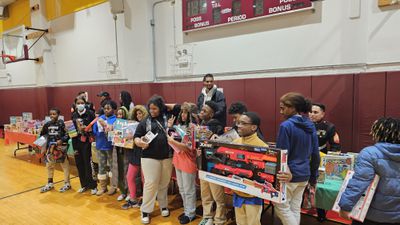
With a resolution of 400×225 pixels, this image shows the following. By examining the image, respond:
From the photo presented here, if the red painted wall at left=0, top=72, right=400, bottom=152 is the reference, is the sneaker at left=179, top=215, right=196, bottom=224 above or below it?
below

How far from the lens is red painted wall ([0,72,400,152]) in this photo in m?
3.16

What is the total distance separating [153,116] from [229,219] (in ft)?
5.00

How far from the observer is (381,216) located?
175cm

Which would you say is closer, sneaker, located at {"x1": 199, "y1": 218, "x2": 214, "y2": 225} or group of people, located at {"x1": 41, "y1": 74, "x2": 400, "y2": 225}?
group of people, located at {"x1": 41, "y1": 74, "x2": 400, "y2": 225}

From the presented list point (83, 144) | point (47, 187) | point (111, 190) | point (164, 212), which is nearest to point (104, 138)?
point (83, 144)

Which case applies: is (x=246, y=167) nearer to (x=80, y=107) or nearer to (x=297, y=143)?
(x=297, y=143)

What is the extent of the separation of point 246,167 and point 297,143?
443mm

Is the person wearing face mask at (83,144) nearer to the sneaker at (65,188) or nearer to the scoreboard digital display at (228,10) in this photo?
the sneaker at (65,188)

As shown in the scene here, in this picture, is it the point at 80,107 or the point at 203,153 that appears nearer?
the point at 203,153

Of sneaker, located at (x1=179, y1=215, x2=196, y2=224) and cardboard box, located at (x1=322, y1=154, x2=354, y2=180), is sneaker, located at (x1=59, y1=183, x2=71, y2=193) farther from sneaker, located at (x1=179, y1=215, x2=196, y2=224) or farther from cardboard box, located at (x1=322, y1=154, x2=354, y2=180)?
cardboard box, located at (x1=322, y1=154, x2=354, y2=180)

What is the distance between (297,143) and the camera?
7.03ft

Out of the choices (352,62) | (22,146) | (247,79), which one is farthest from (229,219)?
(22,146)

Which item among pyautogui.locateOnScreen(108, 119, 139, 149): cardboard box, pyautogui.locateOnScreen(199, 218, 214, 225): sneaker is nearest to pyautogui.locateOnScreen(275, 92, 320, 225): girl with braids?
pyautogui.locateOnScreen(199, 218, 214, 225): sneaker

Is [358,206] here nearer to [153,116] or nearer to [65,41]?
[153,116]
